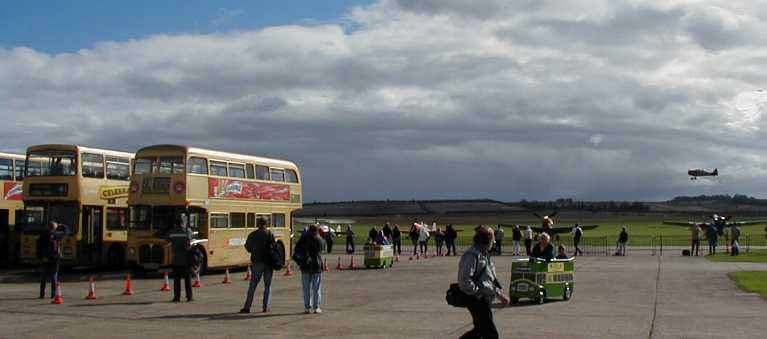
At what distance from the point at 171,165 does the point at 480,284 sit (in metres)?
18.6

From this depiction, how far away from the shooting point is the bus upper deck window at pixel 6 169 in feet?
99.1

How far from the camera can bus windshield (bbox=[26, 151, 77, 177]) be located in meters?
27.5

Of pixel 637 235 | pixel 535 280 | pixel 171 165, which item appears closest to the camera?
pixel 535 280

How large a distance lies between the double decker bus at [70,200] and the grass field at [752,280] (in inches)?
703

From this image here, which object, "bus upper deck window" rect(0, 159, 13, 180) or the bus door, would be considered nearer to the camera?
the bus door

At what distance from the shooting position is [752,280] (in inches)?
941

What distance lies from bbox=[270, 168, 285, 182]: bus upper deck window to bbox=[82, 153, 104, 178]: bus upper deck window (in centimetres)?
589

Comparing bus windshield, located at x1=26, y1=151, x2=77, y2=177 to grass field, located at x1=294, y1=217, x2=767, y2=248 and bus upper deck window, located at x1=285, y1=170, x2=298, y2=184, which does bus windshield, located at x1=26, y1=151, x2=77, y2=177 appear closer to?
bus upper deck window, located at x1=285, y1=170, x2=298, y2=184

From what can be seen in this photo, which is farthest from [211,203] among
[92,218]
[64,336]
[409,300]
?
[64,336]

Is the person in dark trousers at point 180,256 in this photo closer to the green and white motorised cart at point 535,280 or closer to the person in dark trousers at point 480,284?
the green and white motorised cart at point 535,280

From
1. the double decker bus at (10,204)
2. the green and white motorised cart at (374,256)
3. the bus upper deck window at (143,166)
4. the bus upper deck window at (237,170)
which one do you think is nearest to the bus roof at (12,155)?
the double decker bus at (10,204)

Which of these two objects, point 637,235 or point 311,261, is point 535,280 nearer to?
point 311,261

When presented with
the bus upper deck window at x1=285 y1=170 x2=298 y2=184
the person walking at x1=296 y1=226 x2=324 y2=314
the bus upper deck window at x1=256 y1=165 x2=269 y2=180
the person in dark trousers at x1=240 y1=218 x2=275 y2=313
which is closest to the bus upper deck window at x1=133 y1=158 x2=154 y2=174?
the bus upper deck window at x1=256 y1=165 x2=269 y2=180

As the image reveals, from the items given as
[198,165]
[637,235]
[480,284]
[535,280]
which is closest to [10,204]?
[198,165]
